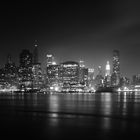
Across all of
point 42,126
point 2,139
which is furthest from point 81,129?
point 2,139

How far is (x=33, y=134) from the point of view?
104ft

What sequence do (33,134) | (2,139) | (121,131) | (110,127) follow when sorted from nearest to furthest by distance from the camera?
1. (2,139)
2. (33,134)
3. (121,131)
4. (110,127)

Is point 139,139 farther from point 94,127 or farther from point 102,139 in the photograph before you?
point 94,127

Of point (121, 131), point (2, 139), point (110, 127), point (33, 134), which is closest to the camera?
point (2, 139)

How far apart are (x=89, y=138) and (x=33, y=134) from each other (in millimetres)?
5825

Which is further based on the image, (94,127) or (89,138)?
(94,127)

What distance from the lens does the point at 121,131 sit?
112 ft

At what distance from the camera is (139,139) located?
1149 inches

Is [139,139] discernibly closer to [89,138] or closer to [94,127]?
[89,138]

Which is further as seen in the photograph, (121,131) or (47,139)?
(121,131)

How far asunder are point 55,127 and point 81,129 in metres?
3.92

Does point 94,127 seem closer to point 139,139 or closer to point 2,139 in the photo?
Result: point 139,139

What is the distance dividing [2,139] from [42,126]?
9.10 metres

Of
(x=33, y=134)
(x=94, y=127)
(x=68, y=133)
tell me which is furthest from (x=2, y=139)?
(x=94, y=127)
